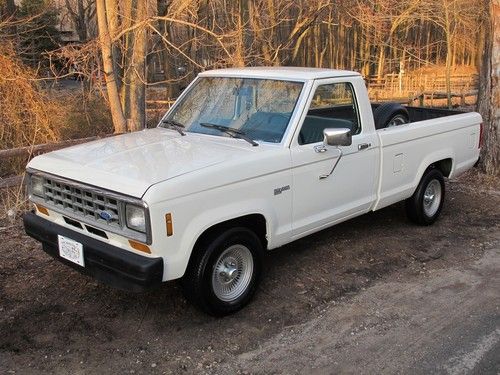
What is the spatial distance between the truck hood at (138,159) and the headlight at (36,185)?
0.09 metres

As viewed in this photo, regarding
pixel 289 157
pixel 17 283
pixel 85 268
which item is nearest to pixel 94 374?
pixel 85 268

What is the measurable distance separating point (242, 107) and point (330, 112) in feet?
2.88

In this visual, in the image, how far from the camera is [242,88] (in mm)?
4770

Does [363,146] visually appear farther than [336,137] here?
Yes

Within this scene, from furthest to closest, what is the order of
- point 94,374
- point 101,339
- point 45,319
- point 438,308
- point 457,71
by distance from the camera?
point 457,71 < point 438,308 < point 45,319 < point 101,339 < point 94,374

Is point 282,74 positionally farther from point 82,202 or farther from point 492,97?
point 492,97

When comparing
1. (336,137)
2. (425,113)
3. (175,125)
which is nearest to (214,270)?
(336,137)

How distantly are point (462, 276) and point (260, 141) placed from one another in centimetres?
228

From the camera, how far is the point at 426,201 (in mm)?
6160

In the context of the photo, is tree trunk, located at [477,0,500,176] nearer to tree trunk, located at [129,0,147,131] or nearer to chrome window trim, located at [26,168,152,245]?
tree trunk, located at [129,0,147,131]

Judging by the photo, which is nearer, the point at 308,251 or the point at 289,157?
the point at 289,157

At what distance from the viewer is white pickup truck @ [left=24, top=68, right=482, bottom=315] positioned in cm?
341

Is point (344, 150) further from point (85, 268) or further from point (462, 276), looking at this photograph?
point (85, 268)

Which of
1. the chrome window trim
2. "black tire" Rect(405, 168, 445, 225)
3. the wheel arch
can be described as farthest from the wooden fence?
"black tire" Rect(405, 168, 445, 225)
